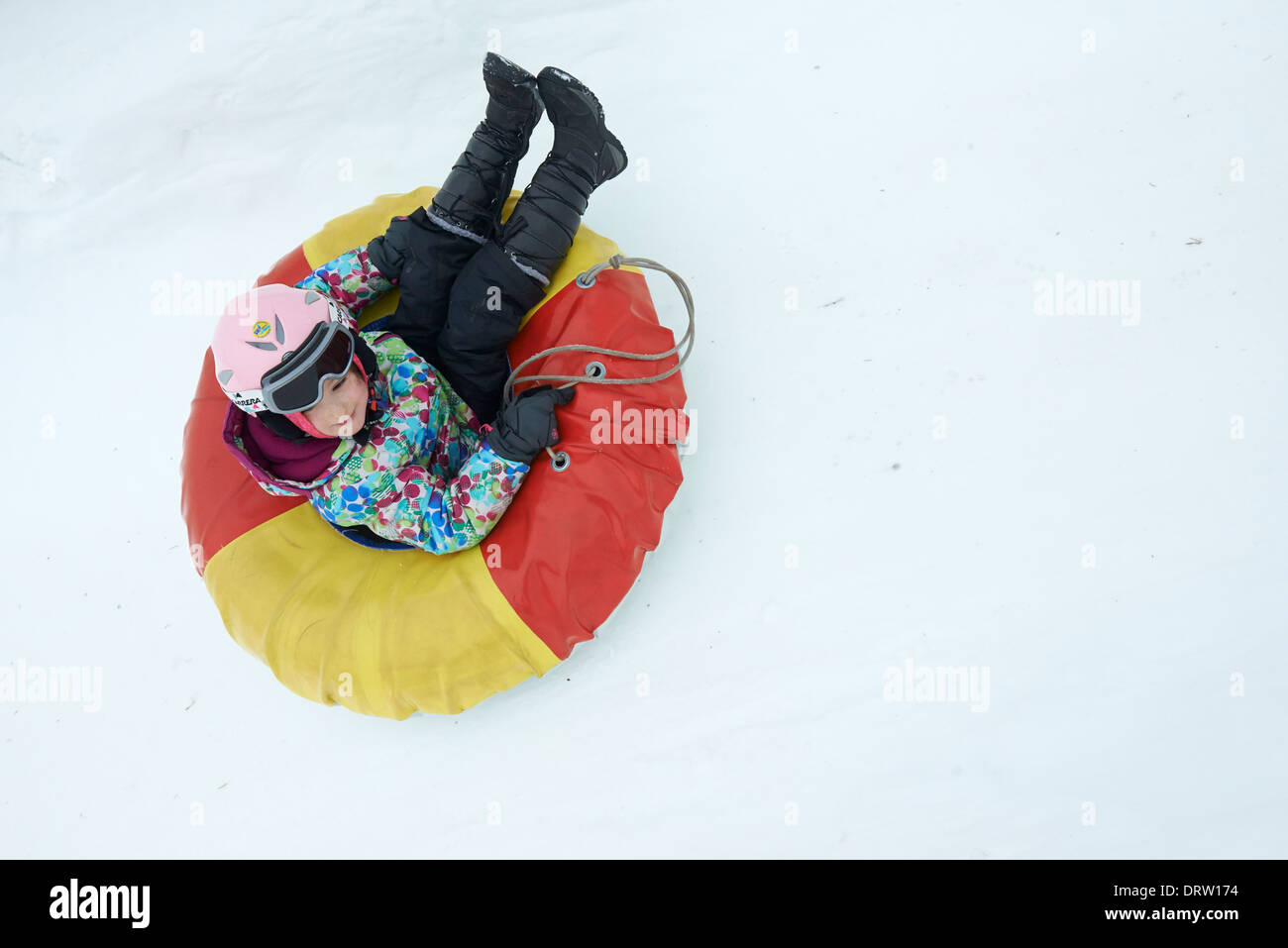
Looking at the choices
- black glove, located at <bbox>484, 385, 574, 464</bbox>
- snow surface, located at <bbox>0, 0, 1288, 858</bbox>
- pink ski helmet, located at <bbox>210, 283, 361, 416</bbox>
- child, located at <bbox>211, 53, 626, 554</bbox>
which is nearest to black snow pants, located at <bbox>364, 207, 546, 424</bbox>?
child, located at <bbox>211, 53, 626, 554</bbox>

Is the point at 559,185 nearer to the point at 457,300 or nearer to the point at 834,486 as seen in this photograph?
the point at 457,300

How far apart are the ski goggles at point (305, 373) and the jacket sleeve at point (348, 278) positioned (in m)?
0.33

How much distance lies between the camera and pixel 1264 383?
5.17 feet

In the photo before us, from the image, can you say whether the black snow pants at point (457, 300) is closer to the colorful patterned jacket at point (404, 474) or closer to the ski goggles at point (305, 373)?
the colorful patterned jacket at point (404, 474)

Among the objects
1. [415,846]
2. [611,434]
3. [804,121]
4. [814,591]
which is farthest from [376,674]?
[804,121]

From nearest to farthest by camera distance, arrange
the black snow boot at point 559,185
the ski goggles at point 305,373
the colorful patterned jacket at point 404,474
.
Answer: the ski goggles at point 305,373 < the colorful patterned jacket at point 404,474 < the black snow boot at point 559,185

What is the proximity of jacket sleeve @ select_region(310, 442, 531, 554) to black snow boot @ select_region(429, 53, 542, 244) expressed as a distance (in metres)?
0.42

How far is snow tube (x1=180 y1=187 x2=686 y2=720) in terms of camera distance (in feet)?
4.50

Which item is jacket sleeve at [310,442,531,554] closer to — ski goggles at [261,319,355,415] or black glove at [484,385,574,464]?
black glove at [484,385,574,464]

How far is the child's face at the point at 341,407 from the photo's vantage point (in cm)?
122

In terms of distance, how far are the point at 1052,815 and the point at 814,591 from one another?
54 centimetres

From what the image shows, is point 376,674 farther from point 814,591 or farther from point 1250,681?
point 1250,681

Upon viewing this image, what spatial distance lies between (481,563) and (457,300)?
0.45m

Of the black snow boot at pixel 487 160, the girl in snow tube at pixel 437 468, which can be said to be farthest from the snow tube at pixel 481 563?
the black snow boot at pixel 487 160
